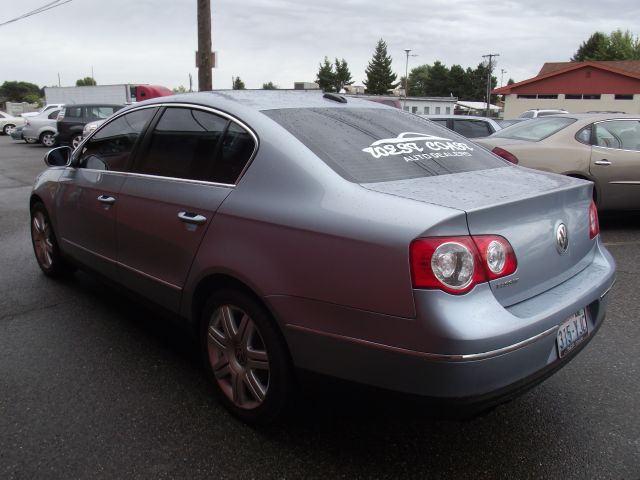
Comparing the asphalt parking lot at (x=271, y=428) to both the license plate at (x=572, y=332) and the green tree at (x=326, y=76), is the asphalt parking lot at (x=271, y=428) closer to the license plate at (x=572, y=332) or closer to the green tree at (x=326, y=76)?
the license plate at (x=572, y=332)

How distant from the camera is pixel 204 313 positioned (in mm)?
2805

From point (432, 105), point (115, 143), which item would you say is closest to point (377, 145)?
point (115, 143)

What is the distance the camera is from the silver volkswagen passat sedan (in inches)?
78.5

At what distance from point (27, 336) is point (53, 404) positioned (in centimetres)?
104

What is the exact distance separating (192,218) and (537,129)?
5905 mm

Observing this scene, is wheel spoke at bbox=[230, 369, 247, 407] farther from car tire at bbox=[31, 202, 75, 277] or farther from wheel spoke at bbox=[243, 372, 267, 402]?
car tire at bbox=[31, 202, 75, 277]

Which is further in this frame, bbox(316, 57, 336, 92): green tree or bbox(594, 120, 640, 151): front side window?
bbox(316, 57, 336, 92): green tree

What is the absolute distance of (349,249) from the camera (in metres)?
2.11

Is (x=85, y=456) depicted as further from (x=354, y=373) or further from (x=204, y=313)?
(x=354, y=373)

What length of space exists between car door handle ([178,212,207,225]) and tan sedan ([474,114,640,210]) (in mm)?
4592

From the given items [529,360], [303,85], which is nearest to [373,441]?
[529,360]

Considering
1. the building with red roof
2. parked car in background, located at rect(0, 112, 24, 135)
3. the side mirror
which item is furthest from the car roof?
the building with red roof

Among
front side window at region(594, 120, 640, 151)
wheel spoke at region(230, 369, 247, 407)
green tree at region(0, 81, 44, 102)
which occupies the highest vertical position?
green tree at region(0, 81, 44, 102)

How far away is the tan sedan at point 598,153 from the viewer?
6.64m
